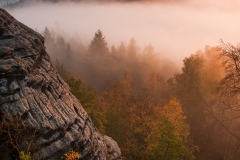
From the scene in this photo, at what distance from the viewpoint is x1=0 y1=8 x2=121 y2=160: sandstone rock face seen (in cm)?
2048

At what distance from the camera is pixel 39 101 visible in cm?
2233

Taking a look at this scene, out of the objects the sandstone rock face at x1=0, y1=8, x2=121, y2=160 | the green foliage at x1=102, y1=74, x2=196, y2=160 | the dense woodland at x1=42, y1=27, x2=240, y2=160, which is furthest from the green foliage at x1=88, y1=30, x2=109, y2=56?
the sandstone rock face at x1=0, y1=8, x2=121, y2=160

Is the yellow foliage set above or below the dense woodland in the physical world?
below

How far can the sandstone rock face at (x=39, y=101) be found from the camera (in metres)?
20.5

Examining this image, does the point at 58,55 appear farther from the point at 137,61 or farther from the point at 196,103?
the point at 196,103

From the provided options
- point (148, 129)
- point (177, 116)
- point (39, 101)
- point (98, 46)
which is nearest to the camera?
point (39, 101)

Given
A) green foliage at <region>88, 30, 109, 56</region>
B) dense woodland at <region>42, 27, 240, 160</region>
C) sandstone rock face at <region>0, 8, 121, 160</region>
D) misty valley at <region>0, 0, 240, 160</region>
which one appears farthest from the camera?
green foliage at <region>88, 30, 109, 56</region>

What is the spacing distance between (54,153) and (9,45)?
1035 centimetres

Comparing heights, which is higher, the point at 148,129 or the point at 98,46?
the point at 98,46

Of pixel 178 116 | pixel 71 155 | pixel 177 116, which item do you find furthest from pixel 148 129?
pixel 71 155

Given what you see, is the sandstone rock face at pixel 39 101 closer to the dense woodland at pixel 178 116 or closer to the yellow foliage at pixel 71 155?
the yellow foliage at pixel 71 155

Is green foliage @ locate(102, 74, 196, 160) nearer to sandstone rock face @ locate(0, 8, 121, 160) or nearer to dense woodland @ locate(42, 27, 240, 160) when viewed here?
dense woodland @ locate(42, 27, 240, 160)

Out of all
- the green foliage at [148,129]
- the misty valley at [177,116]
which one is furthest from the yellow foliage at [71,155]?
the green foliage at [148,129]

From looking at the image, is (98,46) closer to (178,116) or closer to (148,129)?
(148,129)
